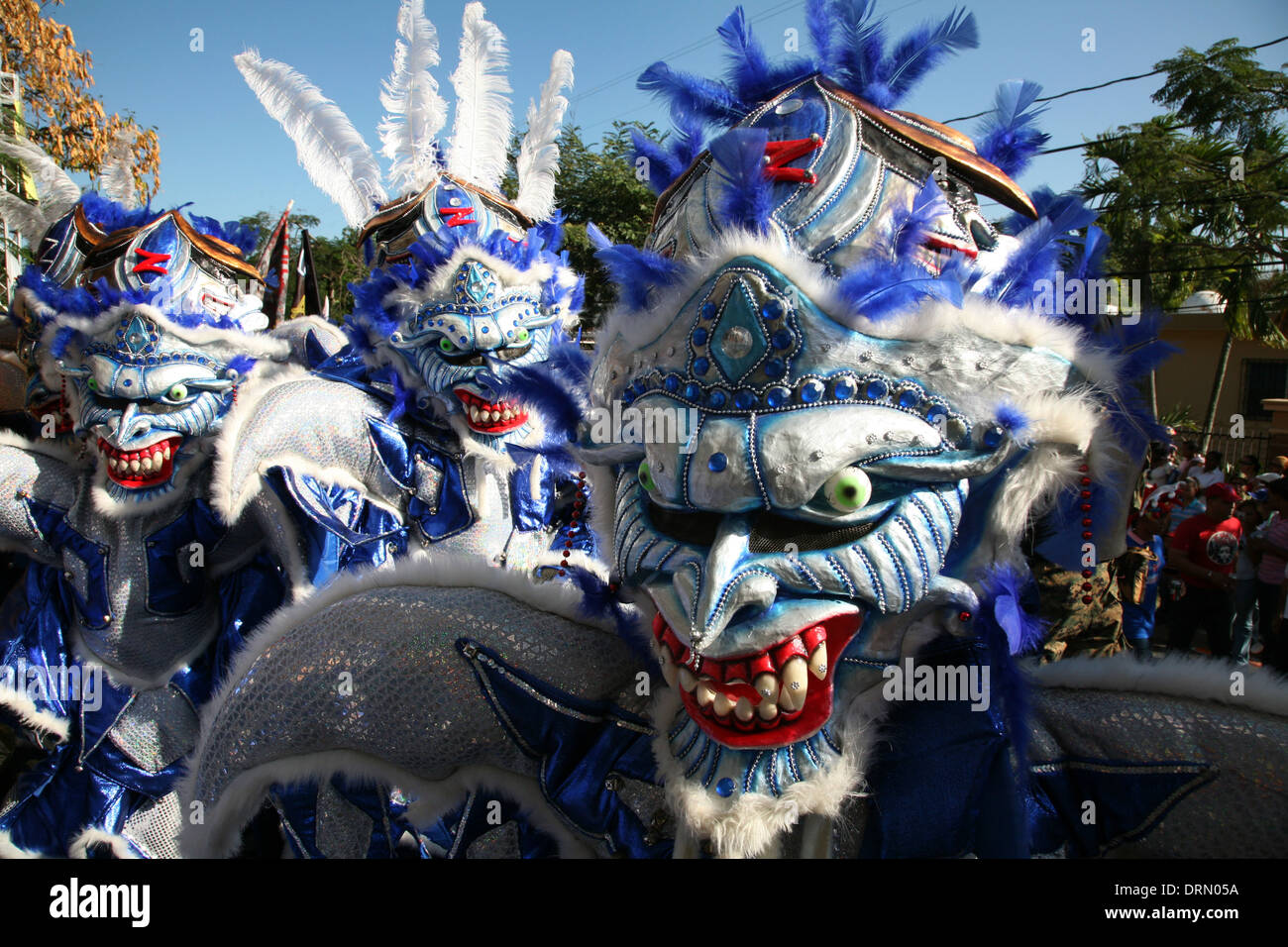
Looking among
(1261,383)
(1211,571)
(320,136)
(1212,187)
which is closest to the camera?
(320,136)

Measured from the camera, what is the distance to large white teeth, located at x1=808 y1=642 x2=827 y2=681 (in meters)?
1.25

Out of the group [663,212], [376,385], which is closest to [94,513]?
[376,385]

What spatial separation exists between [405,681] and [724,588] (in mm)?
698

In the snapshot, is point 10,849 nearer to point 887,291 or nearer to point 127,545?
point 127,545

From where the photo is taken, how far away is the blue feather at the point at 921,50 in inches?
58.1

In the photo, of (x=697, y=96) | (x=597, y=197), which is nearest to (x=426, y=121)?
(x=697, y=96)

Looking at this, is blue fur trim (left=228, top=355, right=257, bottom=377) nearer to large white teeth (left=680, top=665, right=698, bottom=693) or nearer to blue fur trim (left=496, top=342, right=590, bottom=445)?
blue fur trim (left=496, top=342, right=590, bottom=445)

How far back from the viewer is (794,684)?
4.05ft

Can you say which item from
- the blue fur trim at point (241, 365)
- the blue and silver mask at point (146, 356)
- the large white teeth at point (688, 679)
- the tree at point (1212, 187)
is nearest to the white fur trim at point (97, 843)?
the blue and silver mask at point (146, 356)

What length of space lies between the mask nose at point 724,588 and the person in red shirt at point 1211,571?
511 centimetres

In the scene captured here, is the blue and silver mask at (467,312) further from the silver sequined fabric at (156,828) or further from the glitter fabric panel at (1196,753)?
the glitter fabric panel at (1196,753)

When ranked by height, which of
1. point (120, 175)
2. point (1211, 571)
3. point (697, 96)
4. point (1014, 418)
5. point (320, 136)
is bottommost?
point (1211, 571)

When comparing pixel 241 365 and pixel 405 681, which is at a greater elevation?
pixel 241 365
